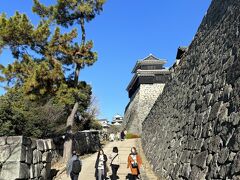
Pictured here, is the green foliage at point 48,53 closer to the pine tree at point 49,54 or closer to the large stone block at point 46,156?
the pine tree at point 49,54

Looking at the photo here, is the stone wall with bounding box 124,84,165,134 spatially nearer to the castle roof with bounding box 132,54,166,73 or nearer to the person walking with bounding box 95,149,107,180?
the castle roof with bounding box 132,54,166,73

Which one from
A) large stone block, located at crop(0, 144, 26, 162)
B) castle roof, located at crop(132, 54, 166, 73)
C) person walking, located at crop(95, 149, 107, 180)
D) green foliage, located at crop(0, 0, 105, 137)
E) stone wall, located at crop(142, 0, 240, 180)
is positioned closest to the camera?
stone wall, located at crop(142, 0, 240, 180)

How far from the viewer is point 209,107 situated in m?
7.61

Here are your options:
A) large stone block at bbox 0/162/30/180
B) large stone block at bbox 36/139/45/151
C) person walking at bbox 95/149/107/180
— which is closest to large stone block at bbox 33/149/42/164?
large stone block at bbox 36/139/45/151

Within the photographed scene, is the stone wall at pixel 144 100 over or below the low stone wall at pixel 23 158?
over

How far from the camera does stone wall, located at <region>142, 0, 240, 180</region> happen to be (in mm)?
6051

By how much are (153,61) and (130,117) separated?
9.50 m

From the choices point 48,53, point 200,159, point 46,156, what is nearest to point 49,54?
point 48,53

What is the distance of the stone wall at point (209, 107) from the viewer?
19.9 ft

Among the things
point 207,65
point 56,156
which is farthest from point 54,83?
point 207,65

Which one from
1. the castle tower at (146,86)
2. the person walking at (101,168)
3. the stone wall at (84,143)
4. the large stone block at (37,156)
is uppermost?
the castle tower at (146,86)

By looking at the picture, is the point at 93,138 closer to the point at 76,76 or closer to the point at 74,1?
the point at 76,76

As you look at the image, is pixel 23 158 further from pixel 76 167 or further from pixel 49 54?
pixel 49 54

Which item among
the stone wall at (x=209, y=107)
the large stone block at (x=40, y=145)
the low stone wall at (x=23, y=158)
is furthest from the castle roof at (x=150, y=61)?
the large stone block at (x=40, y=145)
